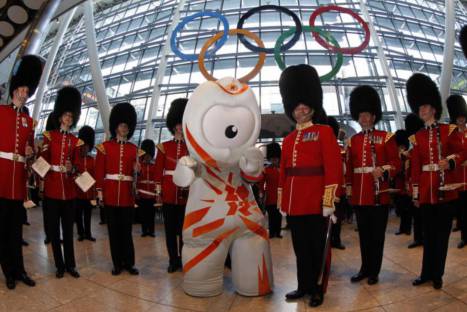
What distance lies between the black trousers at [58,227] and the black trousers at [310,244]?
2207mm

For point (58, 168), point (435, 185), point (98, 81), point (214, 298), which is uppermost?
point (98, 81)

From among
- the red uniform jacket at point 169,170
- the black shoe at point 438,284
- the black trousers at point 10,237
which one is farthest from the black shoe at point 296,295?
the black trousers at point 10,237

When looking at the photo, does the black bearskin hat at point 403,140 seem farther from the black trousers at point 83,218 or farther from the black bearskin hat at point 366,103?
the black trousers at point 83,218

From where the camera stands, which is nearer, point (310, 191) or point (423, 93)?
point (310, 191)

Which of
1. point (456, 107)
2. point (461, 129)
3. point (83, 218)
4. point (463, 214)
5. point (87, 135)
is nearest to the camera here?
point (463, 214)

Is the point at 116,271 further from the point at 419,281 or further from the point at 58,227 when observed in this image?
the point at 419,281

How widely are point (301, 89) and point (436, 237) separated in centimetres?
170

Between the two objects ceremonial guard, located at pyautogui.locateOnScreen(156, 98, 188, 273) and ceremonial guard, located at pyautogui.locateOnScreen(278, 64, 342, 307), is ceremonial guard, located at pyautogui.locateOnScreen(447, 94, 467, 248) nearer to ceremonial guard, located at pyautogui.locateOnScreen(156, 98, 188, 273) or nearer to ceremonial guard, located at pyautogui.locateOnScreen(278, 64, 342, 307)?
ceremonial guard, located at pyautogui.locateOnScreen(278, 64, 342, 307)

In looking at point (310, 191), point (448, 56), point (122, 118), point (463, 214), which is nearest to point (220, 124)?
point (310, 191)

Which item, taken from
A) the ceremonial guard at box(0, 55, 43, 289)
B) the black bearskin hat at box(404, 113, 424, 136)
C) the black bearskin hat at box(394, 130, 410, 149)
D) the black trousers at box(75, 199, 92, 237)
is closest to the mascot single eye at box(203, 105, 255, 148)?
the ceremonial guard at box(0, 55, 43, 289)

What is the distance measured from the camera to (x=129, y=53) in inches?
→ 726

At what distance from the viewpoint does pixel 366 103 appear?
13.0ft

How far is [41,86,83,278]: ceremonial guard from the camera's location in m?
3.69

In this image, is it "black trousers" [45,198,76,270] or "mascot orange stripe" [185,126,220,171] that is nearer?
"mascot orange stripe" [185,126,220,171]
